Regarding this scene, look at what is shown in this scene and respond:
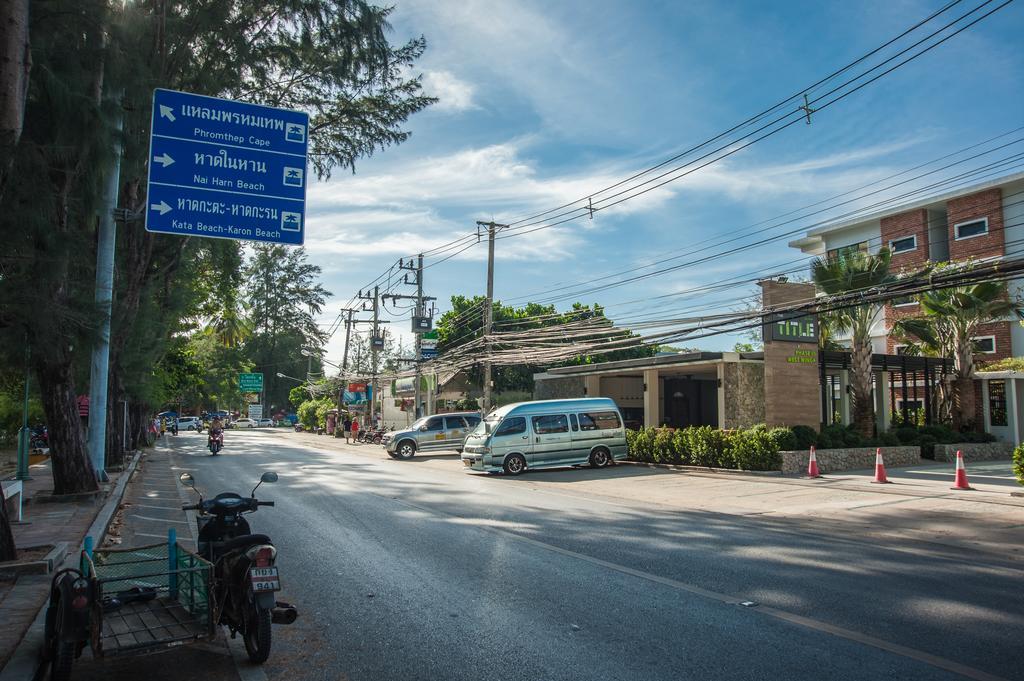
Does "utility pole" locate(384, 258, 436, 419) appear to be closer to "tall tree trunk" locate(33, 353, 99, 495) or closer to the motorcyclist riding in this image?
the motorcyclist riding

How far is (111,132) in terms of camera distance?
840cm

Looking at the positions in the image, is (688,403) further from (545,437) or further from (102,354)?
(102,354)

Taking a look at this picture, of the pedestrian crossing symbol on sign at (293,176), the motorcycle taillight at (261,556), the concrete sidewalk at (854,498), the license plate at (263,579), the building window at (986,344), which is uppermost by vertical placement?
the pedestrian crossing symbol on sign at (293,176)

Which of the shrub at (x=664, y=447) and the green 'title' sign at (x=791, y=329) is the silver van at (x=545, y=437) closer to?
the shrub at (x=664, y=447)

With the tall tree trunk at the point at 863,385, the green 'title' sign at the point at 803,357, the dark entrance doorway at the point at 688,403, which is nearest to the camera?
the green 'title' sign at the point at 803,357

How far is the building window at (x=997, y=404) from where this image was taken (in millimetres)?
26078

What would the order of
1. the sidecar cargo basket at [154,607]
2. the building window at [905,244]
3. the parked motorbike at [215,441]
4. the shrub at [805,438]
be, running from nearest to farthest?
the sidecar cargo basket at [154,607] → the shrub at [805,438] → the parked motorbike at [215,441] → the building window at [905,244]

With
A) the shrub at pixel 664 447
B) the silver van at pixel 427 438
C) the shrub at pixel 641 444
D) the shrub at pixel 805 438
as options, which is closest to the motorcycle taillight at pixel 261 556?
the shrub at pixel 805 438

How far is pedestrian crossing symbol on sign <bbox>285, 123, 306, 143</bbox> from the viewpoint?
11.0 m

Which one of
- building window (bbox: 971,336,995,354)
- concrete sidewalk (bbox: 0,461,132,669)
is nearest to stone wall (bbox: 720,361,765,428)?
building window (bbox: 971,336,995,354)

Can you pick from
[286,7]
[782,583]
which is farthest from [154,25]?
[782,583]

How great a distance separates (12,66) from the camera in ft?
23.7

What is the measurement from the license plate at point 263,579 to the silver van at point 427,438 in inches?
949

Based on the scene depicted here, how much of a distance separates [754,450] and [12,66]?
17.7 metres
